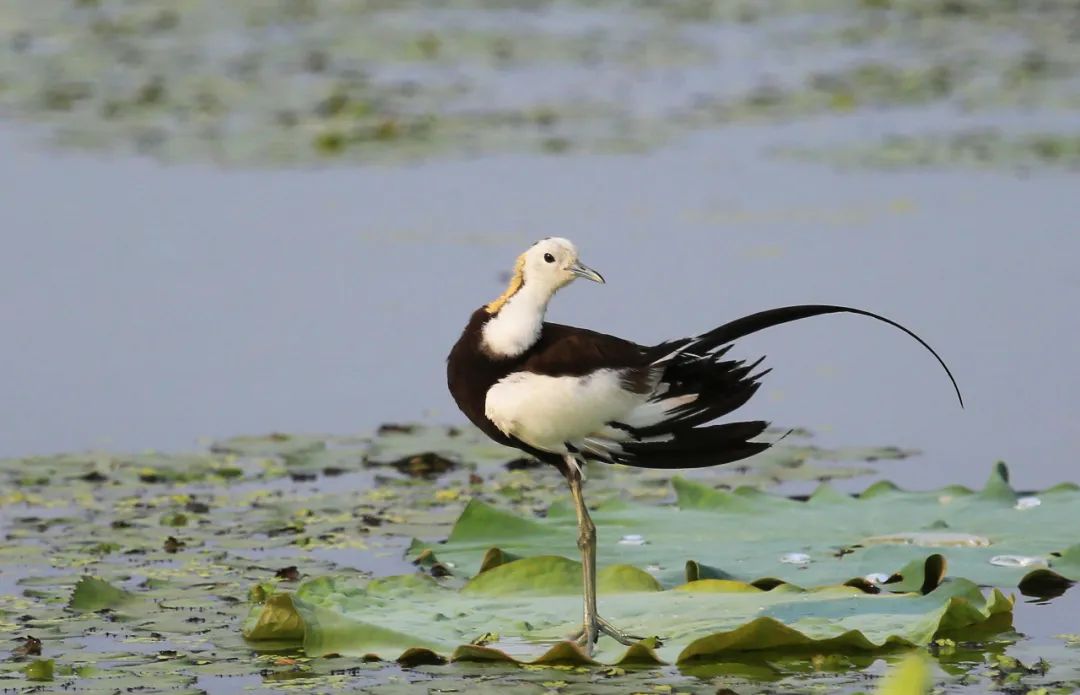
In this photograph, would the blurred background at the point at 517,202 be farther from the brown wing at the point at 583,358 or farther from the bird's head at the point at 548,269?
the bird's head at the point at 548,269

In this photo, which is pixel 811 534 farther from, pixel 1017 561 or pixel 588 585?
pixel 588 585

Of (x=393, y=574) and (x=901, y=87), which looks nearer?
(x=393, y=574)

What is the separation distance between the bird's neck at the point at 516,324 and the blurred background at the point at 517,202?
2628mm

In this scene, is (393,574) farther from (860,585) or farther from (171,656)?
(860,585)

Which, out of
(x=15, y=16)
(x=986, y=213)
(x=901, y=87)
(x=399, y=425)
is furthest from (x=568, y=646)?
(x=15, y=16)

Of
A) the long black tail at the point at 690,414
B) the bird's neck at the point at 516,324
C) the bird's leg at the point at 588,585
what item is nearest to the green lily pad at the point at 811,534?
the bird's leg at the point at 588,585

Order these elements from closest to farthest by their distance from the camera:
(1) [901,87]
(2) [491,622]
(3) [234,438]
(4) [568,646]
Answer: (4) [568,646]
(2) [491,622]
(3) [234,438]
(1) [901,87]

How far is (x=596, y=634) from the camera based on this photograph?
520 centimetres

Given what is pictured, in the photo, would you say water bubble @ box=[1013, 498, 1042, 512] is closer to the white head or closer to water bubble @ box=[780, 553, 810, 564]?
water bubble @ box=[780, 553, 810, 564]

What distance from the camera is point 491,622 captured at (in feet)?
17.9

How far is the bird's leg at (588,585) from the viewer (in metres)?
5.19

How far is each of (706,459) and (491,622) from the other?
2.70 feet

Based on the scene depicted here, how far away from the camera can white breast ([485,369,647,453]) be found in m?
4.98

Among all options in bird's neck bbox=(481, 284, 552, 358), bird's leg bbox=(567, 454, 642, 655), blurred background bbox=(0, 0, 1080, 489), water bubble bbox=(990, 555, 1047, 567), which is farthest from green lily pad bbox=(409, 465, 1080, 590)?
bird's neck bbox=(481, 284, 552, 358)
